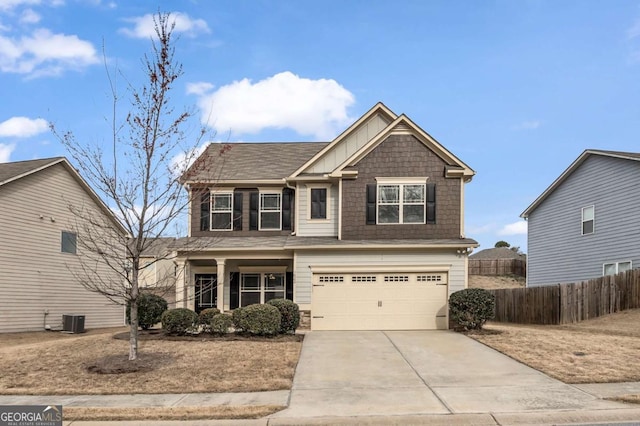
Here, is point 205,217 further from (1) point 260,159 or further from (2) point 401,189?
(2) point 401,189

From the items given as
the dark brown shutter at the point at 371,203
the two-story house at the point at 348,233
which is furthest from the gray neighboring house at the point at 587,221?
the dark brown shutter at the point at 371,203

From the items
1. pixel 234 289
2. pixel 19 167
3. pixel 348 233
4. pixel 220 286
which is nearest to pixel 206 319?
pixel 220 286

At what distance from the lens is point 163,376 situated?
37.5 feet

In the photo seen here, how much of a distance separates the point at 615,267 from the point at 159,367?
19.8 m

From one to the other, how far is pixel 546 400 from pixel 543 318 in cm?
1374

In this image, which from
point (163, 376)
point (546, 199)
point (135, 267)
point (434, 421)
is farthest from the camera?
point (546, 199)

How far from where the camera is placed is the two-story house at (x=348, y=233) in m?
19.3

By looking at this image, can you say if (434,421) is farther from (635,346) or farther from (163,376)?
(635,346)

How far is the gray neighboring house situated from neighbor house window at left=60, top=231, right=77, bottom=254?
75.4ft

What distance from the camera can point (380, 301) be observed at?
1930 cm

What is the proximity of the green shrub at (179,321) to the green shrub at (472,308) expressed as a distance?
26.7ft

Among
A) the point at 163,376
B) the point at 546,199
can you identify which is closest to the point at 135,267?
the point at 163,376

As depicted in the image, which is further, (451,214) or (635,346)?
(451,214)

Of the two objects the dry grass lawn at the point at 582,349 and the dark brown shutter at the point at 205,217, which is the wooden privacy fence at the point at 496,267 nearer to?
the dry grass lawn at the point at 582,349
